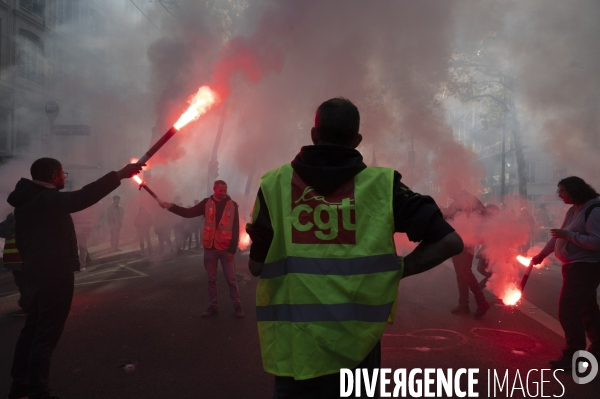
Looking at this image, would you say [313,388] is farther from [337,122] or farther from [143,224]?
[143,224]

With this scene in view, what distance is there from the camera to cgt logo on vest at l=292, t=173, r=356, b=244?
1.64 meters

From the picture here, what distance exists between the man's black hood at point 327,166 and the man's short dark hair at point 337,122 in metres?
0.07

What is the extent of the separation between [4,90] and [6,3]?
10.1ft

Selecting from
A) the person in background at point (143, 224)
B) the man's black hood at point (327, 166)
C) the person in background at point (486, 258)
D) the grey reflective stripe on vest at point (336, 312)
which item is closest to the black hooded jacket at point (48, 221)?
the man's black hood at point (327, 166)

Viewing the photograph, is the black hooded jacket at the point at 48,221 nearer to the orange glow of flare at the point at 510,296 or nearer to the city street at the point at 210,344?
Answer: the city street at the point at 210,344

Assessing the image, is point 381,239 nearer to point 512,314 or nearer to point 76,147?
point 512,314

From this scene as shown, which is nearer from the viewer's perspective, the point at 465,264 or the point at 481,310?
the point at 481,310

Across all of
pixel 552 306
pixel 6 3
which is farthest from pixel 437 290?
pixel 6 3

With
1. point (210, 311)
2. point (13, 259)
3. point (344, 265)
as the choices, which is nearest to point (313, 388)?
point (344, 265)

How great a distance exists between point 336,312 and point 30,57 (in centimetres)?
2010

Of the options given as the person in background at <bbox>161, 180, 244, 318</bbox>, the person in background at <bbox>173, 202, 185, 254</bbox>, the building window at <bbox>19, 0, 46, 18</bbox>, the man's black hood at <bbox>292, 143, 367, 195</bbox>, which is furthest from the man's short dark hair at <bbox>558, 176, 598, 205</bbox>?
the building window at <bbox>19, 0, 46, 18</bbox>

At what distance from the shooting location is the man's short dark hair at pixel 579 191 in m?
4.28

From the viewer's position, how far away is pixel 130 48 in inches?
819

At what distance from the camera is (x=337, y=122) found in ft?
5.82
